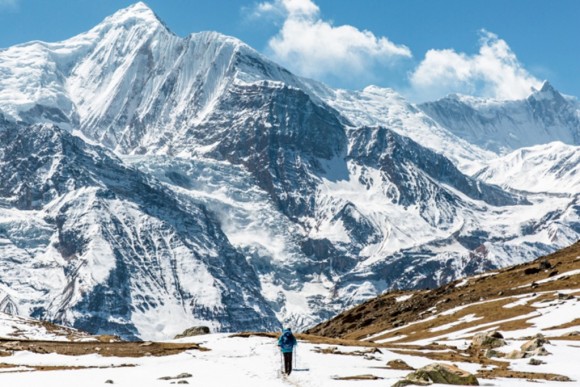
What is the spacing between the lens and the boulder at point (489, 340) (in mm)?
68831

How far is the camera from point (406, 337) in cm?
10462

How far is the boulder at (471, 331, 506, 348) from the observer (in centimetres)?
6883

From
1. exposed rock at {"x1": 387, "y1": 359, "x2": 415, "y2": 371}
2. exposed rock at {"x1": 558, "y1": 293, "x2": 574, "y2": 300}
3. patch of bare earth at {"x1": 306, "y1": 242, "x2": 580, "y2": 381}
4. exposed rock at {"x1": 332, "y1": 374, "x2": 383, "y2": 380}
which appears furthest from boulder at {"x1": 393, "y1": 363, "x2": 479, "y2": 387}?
exposed rock at {"x1": 558, "y1": 293, "x2": 574, "y2": 300}

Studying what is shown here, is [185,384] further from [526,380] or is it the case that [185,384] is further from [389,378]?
[526,380]

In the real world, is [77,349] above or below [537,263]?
below

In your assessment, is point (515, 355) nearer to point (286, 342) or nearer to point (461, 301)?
point (286, 342)

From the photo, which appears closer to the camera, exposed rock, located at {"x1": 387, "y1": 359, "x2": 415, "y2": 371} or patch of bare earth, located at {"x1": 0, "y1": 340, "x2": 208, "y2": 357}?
exposed rock, located at {"x1": 387, "y1": 359, "x2": 415, "y2": 371}

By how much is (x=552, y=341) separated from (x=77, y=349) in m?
40.0

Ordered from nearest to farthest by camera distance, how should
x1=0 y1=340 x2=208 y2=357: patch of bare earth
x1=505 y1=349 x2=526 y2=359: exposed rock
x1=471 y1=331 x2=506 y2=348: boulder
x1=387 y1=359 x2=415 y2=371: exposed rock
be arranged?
x1=387 y1=359 x2=415 y2=371: exposed rock, x1=505 y1=349 x2=526 y2=359: exposed rock, x1=0 y1=340 x2=208 y2=357: patch of bare earth, x1=471 y1=331 x2=506 y2=348: boulder

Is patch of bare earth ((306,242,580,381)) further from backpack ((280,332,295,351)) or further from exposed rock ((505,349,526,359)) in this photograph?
backpack ((280,332,295,351))

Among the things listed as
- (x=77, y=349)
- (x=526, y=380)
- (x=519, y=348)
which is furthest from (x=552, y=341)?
(x=77, y=349)

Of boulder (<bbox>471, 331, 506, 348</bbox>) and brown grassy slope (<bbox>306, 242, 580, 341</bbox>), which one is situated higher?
brown grassy slope (<bbox>306, 242, 580, 341</bbox>)

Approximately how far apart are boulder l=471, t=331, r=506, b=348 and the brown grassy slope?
2443 cm

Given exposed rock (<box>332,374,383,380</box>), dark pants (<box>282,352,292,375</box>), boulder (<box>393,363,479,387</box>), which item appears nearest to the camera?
boulder (<box>393,363,479,387</box>)
